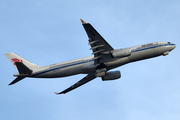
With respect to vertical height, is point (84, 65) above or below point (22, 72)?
below

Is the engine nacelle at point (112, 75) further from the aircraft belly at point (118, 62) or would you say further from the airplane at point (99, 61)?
the aircraft belly at point (118, 62)

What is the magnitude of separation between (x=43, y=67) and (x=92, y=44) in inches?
463

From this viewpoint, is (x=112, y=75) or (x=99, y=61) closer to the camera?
(x=99, y=61)

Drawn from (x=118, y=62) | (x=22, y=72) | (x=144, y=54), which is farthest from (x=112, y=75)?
(x=22, y=72)

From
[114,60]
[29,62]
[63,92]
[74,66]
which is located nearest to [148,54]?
[114,60]

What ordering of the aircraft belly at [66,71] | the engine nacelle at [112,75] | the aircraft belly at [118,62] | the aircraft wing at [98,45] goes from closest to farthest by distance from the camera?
the aircraft wing at [98,45], the aircraft belly at [118,62], the aircraft belly at [66,71], the engine nacelle at [112,75]

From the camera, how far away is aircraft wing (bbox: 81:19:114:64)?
4098 cm

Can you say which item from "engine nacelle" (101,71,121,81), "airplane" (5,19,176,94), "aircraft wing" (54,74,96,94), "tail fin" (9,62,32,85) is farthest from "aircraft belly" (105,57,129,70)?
"tail fin" (9,62,32,85)

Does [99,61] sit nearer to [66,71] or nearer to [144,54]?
[66,71]

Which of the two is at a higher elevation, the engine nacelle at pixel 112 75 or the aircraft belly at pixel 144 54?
the aircraft belly at pixel 144 54

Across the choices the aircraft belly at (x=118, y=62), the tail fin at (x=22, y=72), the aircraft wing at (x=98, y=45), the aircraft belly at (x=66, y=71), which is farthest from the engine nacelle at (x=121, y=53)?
the tail fin at (x=22, y=72)

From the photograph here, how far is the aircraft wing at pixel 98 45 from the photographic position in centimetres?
4098

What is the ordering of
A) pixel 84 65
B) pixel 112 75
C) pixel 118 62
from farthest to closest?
pixel 112 75 < pixel 84 65 < pixel 118 62

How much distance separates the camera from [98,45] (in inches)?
1725
